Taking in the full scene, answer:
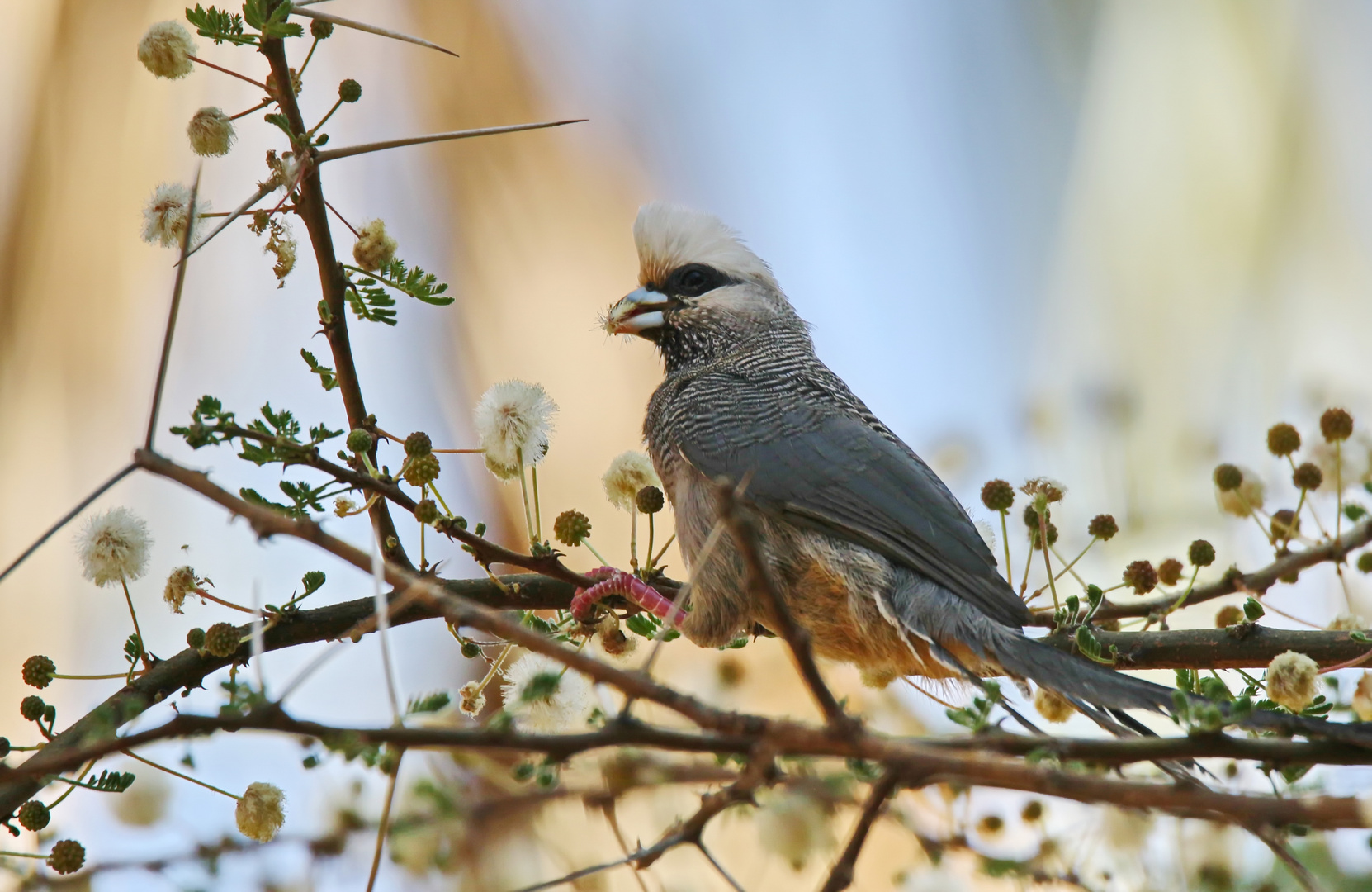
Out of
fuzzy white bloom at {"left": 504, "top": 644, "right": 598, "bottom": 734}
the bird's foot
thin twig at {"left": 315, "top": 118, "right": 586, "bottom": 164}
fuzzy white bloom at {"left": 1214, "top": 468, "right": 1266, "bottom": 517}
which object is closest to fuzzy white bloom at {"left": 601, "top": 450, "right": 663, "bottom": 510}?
the bird's foot

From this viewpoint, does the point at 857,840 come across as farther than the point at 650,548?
No

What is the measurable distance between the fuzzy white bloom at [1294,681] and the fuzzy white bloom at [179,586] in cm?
187

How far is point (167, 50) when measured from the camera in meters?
2.23

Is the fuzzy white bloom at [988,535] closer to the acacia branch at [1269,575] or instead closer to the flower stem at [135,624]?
the acacia branch at [1269,575]

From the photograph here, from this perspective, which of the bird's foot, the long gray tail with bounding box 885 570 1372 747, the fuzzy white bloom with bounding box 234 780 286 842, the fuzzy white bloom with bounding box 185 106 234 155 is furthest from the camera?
the bird's foot

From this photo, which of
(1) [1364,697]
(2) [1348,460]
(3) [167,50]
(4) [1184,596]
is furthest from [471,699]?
(2) [1348,460]

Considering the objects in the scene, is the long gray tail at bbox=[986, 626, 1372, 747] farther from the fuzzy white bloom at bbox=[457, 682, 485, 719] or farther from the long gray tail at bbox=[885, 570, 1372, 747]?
the fuzzy white bloom at bbox=[457, 682, 485, 719]

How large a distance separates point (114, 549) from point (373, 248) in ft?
2.41

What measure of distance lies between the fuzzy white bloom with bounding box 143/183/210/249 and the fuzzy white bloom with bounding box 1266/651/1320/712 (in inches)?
83.5

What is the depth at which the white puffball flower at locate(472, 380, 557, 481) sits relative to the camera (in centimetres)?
255

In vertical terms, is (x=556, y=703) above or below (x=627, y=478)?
below

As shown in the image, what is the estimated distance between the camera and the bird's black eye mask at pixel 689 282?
447 centimetres

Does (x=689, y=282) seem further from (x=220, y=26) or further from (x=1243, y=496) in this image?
(x=220, y=26)

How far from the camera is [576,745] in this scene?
49.8 inches
